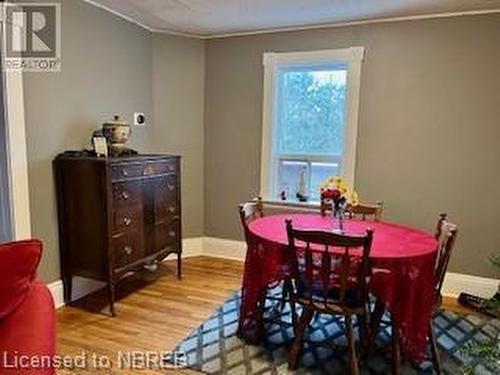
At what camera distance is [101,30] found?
3389 mm

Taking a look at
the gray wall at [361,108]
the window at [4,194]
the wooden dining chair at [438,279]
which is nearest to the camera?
the wooden dining chair at [438,279]

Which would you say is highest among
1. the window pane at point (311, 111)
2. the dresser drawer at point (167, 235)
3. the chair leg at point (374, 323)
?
the window pane at point (311, 111)

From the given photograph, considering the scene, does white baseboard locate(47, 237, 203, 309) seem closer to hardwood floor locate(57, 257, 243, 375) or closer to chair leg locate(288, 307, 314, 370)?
hardwood floor locate(57, 257, 243, 375)

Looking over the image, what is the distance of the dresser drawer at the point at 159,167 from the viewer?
3.30m

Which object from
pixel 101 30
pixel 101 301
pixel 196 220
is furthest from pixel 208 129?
pixel 101 301

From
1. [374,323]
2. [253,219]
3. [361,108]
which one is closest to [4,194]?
[253,219]

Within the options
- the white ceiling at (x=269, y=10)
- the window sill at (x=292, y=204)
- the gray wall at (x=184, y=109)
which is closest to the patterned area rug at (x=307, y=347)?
the window sill at (x=292, y=204)

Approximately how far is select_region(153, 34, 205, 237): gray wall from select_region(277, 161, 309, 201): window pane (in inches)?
35.6

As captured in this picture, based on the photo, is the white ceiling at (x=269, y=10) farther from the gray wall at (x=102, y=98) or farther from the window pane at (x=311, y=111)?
the window pane at (x=311, y=111)

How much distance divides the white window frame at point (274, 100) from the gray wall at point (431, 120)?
0.06 meters

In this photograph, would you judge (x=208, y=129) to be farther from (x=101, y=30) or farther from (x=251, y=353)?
(x=251, y=353)

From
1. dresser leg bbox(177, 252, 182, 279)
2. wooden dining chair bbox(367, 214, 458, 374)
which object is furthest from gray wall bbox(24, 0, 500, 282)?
wooden dining chair bbox(367, 214, 458, 374)

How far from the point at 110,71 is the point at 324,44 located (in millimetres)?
1972

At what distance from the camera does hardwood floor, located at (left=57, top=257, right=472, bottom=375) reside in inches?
102
